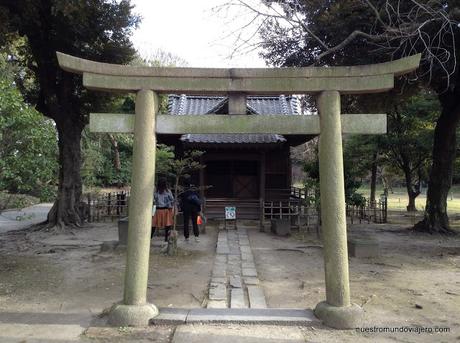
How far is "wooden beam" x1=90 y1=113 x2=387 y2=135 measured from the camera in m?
6.25

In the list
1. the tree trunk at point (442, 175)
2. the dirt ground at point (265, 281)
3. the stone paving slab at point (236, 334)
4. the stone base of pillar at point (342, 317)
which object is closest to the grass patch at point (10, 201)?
the dirt ground at point (265, 281)

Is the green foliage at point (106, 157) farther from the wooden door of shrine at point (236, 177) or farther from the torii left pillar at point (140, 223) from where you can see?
the torii left pillar at point (140, 223)

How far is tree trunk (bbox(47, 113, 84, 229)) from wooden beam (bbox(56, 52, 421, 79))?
37.7 feet

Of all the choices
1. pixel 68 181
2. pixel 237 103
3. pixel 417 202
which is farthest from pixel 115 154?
pixel 237 103

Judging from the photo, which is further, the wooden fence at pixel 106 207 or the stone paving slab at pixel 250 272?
the wooden fence at pixel 106 207

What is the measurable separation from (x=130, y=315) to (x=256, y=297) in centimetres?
224

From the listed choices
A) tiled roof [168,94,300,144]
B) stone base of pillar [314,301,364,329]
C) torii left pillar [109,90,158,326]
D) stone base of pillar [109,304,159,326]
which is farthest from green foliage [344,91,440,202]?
stone base of pillar [109,304,159,326]

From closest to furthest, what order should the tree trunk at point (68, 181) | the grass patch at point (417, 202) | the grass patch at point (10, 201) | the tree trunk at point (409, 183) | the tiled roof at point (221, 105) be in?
the grass patch at point (10, 201)
the tree trunk at point (68, 181)
the tiled roof at point (221, 105)
the tree trunk at point (409, 183)
the grass patch at point (417, 202)

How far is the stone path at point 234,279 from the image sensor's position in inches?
275

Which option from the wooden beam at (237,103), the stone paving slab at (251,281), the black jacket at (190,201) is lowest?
the stone paving slab at (251,281)

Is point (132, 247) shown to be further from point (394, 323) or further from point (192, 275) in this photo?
point (394, 323)

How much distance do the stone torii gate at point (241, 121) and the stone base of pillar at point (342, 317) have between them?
0.22ft

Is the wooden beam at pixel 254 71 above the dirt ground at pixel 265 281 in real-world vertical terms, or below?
above

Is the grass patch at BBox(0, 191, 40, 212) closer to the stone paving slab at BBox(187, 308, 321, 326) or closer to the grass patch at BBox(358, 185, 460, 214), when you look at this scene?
the stone paving slab at BBox(187, 308, 321, 326)
